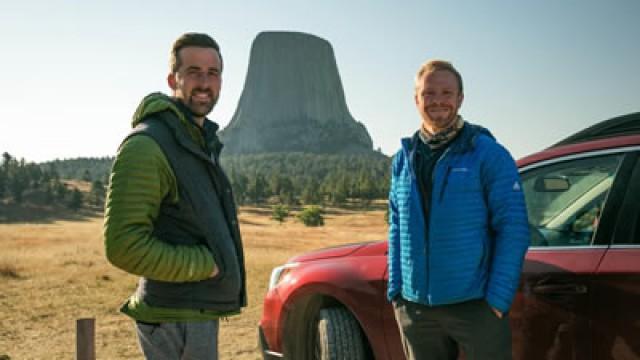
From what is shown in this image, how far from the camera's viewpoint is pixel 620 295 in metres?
2.33

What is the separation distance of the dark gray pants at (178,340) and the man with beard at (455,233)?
91cm

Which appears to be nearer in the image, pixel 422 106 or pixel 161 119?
pixel 161 119

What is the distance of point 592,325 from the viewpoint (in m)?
2.38

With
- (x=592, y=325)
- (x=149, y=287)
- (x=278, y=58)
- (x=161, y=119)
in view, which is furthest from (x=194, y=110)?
(x=278, y=58)

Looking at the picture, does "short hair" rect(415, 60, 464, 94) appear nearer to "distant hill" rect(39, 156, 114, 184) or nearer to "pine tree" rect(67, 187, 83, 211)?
"pine tree" rect(67, 187, 83, 211)

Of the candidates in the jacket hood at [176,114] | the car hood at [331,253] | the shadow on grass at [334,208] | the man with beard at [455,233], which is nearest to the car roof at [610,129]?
the man with beard at [455,233]

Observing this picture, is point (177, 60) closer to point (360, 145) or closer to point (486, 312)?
point (486, 312)

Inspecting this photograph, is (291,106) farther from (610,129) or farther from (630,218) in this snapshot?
(630,218)

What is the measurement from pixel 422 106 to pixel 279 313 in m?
2.00

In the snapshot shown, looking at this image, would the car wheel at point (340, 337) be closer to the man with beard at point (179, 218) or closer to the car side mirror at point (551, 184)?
the car side mirror at point (551, 184)

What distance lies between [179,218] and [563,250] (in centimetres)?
171

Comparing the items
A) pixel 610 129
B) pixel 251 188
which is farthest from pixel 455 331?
pixel 251 188

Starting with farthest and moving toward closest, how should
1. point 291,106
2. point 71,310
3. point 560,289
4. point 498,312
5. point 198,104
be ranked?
point 291,106 → point 71,310 → point 560,289 → point 498,312 → point 198,104

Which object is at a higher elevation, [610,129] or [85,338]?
[610,129]
